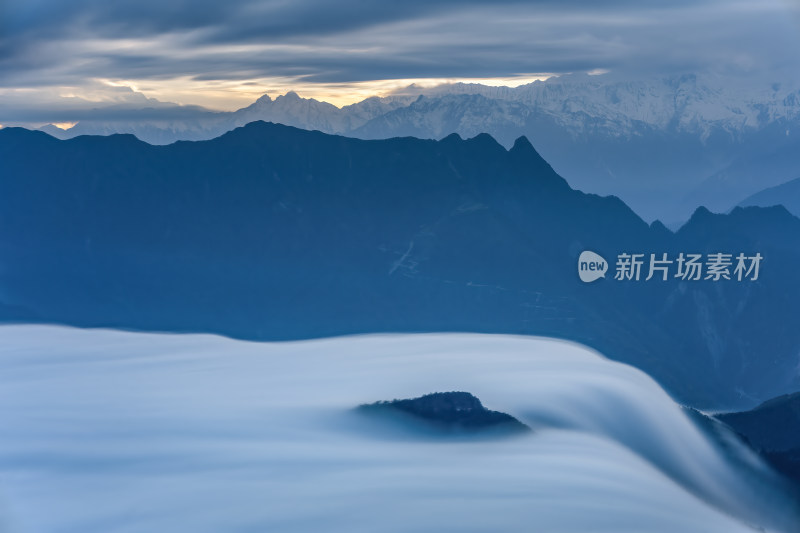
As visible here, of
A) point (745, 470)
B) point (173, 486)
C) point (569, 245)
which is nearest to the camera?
point (173, 486)

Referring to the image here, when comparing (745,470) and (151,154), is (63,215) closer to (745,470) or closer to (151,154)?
(151,154)

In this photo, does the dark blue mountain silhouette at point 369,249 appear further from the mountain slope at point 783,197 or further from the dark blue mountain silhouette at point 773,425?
the mountain slope at point 783,197

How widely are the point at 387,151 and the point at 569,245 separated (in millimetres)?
32646

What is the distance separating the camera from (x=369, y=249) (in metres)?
118

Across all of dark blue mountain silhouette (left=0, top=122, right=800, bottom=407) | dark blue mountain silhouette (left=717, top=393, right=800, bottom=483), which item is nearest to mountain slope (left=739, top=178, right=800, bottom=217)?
dark blue mountain silhouette (left=0, top=122, right=800, bottom=407)

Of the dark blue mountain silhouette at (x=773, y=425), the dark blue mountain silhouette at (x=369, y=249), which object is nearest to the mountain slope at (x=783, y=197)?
the dark blue mountain silhouette at (x=369, y=249)

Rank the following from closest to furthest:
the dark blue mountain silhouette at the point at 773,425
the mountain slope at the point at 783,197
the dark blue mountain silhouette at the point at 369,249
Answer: the dark blue mountain silhouette at the point at 773,425, the dark blue mountain silhouette at the point at 369,249, the mountain slope at the point at 783,197

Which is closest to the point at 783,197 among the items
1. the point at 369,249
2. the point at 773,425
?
the point at 369,249

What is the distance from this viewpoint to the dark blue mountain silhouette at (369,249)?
108250mm

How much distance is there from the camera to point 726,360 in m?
119

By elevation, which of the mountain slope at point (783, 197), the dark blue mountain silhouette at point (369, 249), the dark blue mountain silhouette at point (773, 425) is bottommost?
the dark blue mountain silhouette at point (773, 425)

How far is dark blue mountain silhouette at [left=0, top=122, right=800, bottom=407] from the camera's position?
108250mm

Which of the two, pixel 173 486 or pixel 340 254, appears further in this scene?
pixel 340 254

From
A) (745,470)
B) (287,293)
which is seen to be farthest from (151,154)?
(745,470)
